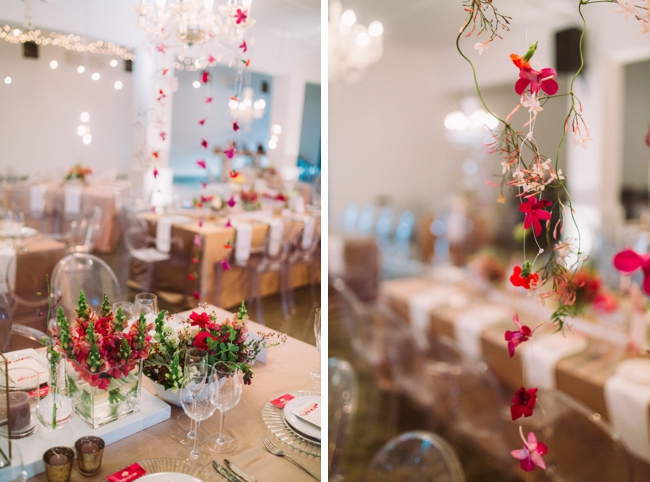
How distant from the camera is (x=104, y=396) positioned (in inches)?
42.0

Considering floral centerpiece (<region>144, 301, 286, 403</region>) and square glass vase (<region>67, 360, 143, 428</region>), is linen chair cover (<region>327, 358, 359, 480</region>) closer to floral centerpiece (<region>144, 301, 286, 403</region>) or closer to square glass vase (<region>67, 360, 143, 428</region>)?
floral centerpiece (<region>144, 301, 286, 403</region>)

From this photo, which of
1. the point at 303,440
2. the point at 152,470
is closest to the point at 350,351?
the point at 303,440

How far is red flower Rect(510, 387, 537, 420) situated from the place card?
1.77 feet

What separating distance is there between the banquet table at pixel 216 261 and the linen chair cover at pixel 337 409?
4.71ft

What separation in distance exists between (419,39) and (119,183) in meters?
3.86

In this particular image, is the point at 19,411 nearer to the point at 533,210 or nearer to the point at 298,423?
the point at 298,423

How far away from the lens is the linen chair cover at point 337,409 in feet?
4.57

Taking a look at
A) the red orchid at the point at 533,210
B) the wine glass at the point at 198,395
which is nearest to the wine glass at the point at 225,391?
the wine glass at the point at 198,395

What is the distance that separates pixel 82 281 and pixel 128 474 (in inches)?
53.9

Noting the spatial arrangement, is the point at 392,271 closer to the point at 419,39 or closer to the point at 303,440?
the point at 419,39

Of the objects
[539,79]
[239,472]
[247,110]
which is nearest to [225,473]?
[239,472]

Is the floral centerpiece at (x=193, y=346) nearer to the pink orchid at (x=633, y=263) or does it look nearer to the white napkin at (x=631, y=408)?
the pink orchid at (x=633, y=263)

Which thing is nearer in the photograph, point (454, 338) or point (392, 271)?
point (454, 338)

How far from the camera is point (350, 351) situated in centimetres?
293
